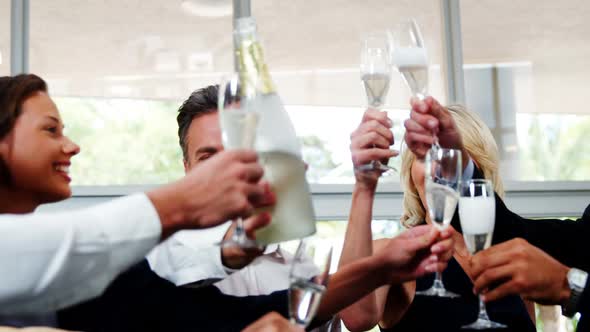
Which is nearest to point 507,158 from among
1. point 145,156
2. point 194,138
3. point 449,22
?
point 449,22

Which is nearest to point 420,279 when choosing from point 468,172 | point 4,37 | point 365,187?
point 468,172

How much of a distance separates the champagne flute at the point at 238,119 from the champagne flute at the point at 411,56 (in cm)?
44

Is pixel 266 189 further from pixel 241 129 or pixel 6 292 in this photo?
pixel 6 292

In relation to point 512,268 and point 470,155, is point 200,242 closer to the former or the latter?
point 512,268

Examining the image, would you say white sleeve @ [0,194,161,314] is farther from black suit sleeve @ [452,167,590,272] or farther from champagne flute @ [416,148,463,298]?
black suit sleeve @ [452,167,590,272]

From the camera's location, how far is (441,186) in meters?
1.55

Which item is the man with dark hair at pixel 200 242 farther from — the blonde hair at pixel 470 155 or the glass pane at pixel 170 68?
the glass pane at pixel 170 68

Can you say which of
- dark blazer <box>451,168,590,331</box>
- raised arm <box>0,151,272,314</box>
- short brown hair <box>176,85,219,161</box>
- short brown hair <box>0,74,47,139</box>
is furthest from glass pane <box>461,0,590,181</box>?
raised arm <box>0,151,272,314</box>

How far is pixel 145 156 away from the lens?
388 cm

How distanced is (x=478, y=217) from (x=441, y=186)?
9 centimetres

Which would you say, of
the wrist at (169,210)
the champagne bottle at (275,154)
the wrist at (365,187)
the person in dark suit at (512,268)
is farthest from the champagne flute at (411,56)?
the wrist at (169,210)

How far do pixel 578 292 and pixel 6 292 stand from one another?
105 cm

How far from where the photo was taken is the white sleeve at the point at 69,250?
1.05 meters

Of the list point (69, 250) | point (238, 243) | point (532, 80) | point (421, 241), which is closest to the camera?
point (69, 250)
